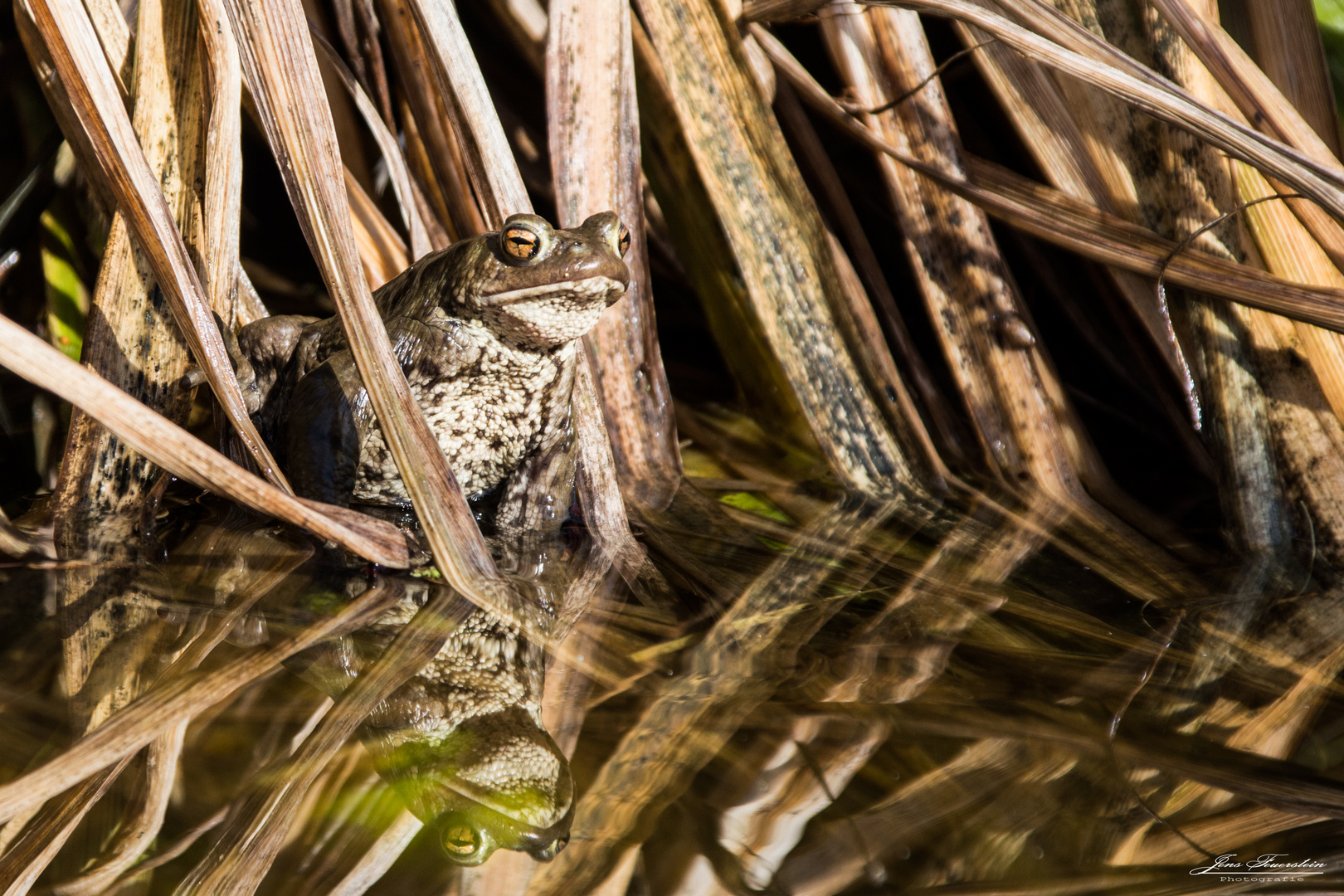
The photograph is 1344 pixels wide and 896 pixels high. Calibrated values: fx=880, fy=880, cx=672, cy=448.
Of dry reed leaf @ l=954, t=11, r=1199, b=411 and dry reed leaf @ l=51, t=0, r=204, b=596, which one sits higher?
dry reed leaf @ l=51, t=0, r=204, b=596

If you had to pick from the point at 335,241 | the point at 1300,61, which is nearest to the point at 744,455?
the point at 335,241

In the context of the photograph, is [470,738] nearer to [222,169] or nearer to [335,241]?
[335,241]

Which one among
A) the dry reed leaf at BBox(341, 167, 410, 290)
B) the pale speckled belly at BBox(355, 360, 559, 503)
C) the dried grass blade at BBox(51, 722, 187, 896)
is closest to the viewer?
the dried grass blade at BBox(51, 722, 187, 896)

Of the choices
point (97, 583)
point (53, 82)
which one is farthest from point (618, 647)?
point (53, 82)

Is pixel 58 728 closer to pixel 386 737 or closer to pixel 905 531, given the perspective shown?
pixel 386 737

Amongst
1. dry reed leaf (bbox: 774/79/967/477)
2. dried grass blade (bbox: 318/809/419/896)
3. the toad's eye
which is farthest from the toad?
dried grass blade (bbox: 318/809/419/896)

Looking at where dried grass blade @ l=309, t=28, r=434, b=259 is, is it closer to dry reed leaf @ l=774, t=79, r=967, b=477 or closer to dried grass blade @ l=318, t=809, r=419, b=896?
dry reed leaf @ l=774, t=79, r=967, b=477
